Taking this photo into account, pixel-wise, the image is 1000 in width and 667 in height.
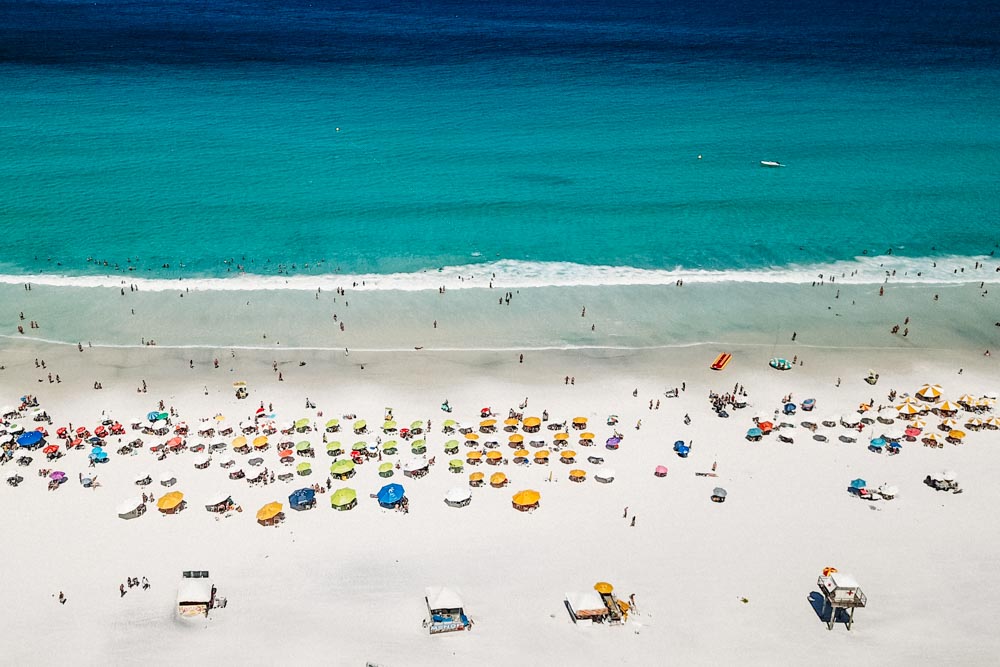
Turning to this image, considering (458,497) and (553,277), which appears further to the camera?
(553,277)

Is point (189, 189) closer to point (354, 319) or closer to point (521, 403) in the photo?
point (354, 319)

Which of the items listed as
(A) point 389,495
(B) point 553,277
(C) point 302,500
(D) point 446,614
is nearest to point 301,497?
(C) point 302,500

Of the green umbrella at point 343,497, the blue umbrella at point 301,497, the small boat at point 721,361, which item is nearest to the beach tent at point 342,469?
the green umbrella at point 343,497

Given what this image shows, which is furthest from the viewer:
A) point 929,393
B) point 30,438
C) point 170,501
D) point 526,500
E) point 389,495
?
point 929,393

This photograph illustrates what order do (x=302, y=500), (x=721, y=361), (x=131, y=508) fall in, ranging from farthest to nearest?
1. (x=721, y=361)
2. (x=302, y=500)
3. (x=131, y=508)

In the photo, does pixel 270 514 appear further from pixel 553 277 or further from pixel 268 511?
pixel 553 277

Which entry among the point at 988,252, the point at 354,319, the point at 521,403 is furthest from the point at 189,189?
the point at 988,252
